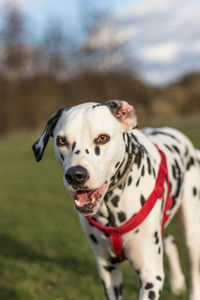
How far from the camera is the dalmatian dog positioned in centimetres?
313

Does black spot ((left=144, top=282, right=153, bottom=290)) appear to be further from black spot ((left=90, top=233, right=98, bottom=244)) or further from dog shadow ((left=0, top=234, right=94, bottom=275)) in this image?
dog shadow ((left=0, top=234, right=94, bottom=275))

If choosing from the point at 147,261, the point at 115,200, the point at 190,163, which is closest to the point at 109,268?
the point at 147,261

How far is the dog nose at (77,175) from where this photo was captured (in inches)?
116

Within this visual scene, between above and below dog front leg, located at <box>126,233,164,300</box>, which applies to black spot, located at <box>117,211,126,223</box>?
above

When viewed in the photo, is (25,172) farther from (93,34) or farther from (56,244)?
(93,34)

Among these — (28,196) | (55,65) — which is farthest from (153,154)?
(55,65)

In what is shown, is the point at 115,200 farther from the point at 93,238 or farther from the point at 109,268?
the point at 109,268

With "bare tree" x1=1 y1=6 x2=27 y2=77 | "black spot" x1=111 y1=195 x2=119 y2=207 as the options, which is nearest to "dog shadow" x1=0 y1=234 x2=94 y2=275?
"black spot" x1=111 y1=195 x2=119 y2=207

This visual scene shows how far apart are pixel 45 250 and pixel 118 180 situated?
4.66 meters

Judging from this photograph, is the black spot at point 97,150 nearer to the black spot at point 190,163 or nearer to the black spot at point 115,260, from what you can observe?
the black spot at point 115,260

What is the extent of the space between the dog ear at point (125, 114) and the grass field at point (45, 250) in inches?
100

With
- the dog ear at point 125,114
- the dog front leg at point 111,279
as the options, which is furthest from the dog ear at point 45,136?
the dog front leg at point 111,279

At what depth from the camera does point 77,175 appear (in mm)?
2939

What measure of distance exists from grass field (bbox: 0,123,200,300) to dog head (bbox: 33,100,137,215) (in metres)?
2.46
